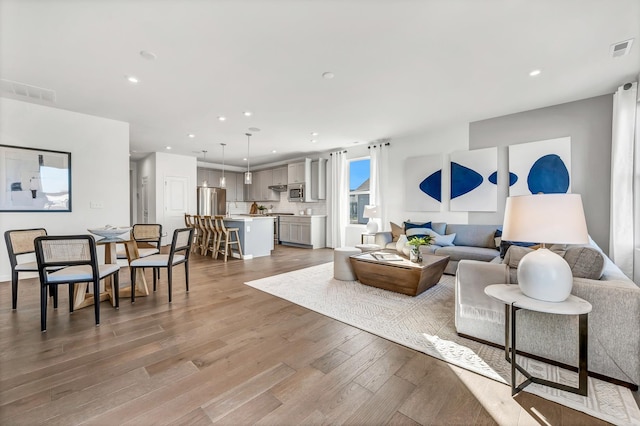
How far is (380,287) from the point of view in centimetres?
347

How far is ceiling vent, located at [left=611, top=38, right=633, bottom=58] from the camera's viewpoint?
2566mm

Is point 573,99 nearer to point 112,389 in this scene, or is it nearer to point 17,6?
point 112,389

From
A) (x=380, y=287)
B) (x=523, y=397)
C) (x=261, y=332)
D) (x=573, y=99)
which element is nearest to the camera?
(x=523, y=397)

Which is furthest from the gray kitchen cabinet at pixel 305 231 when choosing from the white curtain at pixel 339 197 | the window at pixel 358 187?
the window at pixel 358 187

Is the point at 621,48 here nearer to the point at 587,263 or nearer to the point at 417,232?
the point at 587,263

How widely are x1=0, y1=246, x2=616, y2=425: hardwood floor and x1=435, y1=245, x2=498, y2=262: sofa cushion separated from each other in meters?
2.56

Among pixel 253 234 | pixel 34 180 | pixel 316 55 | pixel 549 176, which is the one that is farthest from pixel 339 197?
pixel 34 180

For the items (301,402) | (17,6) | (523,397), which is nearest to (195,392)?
(301,402)

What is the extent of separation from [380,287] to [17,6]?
4.30 meters

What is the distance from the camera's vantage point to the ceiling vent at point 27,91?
333cm

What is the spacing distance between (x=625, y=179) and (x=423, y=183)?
9.05 feet

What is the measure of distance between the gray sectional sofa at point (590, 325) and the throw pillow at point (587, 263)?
0.06 meters

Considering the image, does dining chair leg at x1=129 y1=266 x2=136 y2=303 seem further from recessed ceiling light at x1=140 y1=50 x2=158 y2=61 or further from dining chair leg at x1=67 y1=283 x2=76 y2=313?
recessed ceiling light at x1=140 y1=50 x2=158 y2=61

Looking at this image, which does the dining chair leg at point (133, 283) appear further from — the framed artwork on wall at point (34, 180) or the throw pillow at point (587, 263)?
the throw pillow at point (587, 263)
